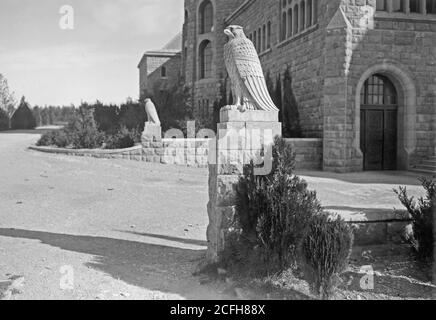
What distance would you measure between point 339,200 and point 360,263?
3.88 meters

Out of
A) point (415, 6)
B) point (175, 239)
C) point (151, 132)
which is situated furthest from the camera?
point (151, 132)

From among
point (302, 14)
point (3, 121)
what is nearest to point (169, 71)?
point (3, 121)

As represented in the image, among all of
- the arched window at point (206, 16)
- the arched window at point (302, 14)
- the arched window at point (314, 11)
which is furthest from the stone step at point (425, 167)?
Answer: the arched window at point (206, 16)

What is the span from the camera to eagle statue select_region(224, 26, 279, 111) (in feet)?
17.6

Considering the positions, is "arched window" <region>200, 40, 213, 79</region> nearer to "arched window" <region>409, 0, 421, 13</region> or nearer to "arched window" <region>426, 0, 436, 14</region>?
"arched window" <region>409, 0, 421, 13</region>

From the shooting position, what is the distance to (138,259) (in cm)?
548

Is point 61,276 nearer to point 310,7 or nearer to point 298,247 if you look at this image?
point 298,247

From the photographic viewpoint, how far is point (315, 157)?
14695mm

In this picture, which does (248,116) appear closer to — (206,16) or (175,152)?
(175,152)

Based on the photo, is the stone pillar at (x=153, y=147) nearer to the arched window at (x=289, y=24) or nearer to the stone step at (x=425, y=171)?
the arched window at (x=289, y=24)

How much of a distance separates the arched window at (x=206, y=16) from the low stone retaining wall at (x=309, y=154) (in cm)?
1617

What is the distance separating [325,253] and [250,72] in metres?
2.64
